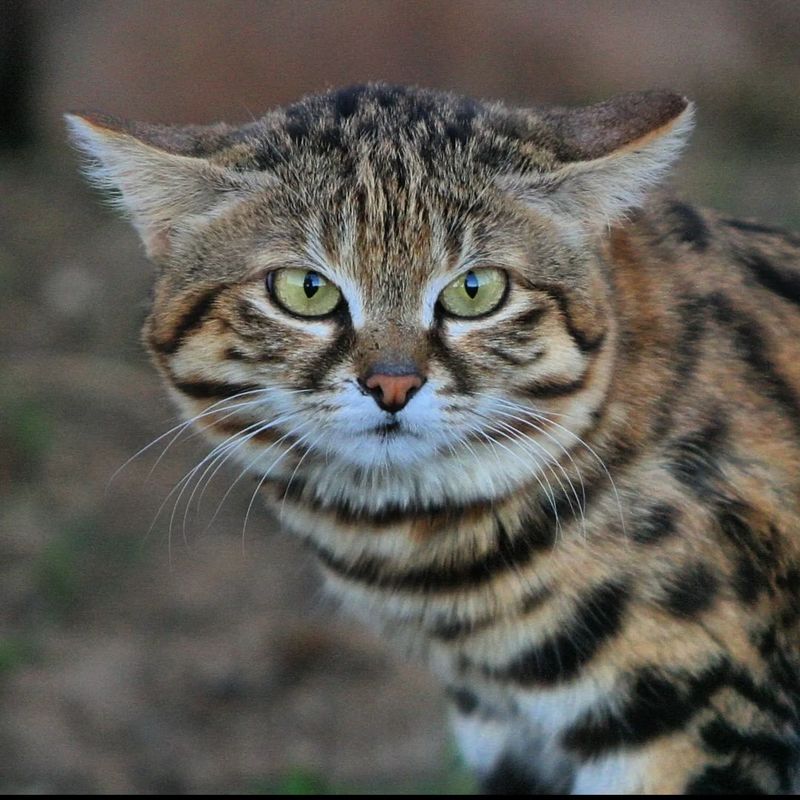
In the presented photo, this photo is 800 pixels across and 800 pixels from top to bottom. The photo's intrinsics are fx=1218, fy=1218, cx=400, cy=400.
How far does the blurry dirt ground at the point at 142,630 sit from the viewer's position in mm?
3957

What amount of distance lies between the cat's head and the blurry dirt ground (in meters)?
0.91

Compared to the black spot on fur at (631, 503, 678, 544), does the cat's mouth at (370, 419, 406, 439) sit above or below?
above

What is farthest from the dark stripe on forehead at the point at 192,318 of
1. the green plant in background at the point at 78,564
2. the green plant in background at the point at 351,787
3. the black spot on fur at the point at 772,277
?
the green plant in background at the point at 78,564

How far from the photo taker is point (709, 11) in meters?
6.23

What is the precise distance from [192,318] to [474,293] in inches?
21.8

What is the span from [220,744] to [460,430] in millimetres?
2192

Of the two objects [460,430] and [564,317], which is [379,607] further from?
[564,317]

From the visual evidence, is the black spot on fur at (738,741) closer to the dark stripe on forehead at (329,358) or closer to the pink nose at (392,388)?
the pink nose at (392,388)

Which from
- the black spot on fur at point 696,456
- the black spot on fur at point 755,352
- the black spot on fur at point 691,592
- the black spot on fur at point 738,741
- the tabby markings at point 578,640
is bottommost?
the black spot on fur at point 738,741

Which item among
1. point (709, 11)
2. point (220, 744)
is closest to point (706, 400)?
point (220, 744)

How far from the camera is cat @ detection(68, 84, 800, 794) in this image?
2254 millimetres

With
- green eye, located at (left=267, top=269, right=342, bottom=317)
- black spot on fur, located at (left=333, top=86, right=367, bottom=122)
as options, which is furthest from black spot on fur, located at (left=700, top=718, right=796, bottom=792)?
black spot on fur, located at (left=333, top=86, right=367, bottom=122)

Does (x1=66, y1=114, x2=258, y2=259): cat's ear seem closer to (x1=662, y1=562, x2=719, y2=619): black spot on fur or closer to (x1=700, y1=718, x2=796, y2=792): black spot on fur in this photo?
(x1=662, y1=562, x2=719, y2=619): black spot on fur

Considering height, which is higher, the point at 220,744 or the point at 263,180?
the point at 263,180
